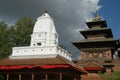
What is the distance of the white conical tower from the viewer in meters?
30.9

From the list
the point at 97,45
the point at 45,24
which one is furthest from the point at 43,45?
the point at 97,45

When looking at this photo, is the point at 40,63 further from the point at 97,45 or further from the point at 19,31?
the point at 19,31

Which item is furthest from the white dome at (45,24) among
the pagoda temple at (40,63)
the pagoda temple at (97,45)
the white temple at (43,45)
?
the pagoda temple at (97,45)

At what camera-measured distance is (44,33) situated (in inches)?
1219

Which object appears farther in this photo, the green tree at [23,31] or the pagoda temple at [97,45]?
the green tree at [23,31]

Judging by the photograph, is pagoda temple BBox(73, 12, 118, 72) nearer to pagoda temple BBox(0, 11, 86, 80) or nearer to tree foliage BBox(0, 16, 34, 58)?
tree foliage BBox(0, 16, 34, 58)

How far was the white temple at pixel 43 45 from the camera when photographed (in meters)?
28.0

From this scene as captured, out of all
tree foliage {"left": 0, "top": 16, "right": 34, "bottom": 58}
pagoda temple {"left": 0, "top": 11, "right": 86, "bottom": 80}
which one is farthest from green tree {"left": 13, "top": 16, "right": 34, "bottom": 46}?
pagoda temple {"left": 0, "top": 11, "right": 86, "bottom": 80}

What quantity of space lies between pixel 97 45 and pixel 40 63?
2429 cm

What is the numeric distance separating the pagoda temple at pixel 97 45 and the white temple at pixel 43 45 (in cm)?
1382

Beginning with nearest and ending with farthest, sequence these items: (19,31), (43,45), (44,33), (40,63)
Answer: (40,63), (43,45), (44,33), (19,31)

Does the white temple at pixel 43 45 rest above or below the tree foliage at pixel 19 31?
below

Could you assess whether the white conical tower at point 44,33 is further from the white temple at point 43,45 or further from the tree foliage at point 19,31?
the tree foliage at point 19,31

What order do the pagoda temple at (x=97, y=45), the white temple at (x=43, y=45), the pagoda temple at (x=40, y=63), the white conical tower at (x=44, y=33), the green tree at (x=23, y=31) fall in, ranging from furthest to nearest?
the green tree at (x=23, y=31), the pagoda temple at (x=97, y=45), the white conical tower at (x=44, y=33), the white temple at (x=43, y=45), the pagoda temple at (x=40, y=63)
